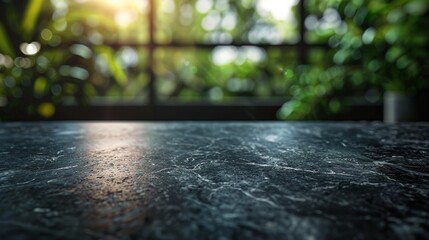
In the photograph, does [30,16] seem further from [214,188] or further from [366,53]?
[214,188]

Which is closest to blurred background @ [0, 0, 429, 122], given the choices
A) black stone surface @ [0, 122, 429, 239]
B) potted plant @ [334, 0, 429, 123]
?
potted plant @ [334, 0, 429, 123]

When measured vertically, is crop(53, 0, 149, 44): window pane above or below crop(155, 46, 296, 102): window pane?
above

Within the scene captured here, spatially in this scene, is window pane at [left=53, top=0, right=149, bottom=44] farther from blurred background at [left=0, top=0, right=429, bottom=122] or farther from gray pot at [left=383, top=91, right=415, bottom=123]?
gray pot at [left=383, top=91, right=415, bottom=123]

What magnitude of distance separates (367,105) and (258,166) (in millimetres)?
2303

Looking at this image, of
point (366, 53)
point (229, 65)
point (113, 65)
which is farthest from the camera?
point (229, 65)

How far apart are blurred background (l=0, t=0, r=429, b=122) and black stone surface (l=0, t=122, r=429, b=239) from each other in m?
1.33

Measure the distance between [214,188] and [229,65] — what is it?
2.64 m

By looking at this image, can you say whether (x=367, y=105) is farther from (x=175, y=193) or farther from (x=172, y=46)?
(x=175, y=193)

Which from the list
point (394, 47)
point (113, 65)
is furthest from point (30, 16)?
point (394, 47)

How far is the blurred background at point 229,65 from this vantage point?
198 cm

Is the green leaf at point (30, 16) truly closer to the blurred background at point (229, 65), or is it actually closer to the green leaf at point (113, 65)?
the blurred background at point (229, 65)

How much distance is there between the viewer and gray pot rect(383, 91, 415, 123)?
1.96m

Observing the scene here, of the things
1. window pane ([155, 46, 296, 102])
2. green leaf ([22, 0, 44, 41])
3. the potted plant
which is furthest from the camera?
window pane ([155, 46, 296, 102])

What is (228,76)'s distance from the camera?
9.90ft
